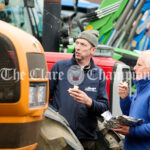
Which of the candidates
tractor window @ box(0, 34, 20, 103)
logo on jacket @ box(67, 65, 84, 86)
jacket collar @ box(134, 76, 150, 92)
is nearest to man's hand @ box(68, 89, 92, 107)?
logo on jacket @ box(67, 65, 84, 86)

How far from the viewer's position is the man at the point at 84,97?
197 inches

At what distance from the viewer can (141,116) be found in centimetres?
454

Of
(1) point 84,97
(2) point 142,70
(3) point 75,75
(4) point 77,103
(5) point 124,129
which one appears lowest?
(5) point 124,129

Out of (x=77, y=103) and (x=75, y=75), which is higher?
(x=75, y=75)

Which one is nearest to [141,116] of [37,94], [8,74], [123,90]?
[123,90]

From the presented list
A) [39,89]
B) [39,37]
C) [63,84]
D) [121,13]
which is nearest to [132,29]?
[121,13]

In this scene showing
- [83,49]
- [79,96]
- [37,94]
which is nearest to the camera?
[37,94]

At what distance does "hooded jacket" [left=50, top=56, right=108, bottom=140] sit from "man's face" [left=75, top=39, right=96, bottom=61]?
8 cm

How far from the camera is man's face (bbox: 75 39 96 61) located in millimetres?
5168

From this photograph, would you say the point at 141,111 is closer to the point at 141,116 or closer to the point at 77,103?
the point at 141,116

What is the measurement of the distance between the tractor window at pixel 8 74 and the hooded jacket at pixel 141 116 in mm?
1238

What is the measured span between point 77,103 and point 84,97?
0.77ft

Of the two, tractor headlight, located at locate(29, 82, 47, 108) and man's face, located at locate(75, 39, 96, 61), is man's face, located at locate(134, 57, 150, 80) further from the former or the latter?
→ tractor headlight, located at locate(29, 82, 47, 108)

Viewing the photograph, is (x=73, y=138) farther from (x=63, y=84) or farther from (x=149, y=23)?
(x=149, y=23)
